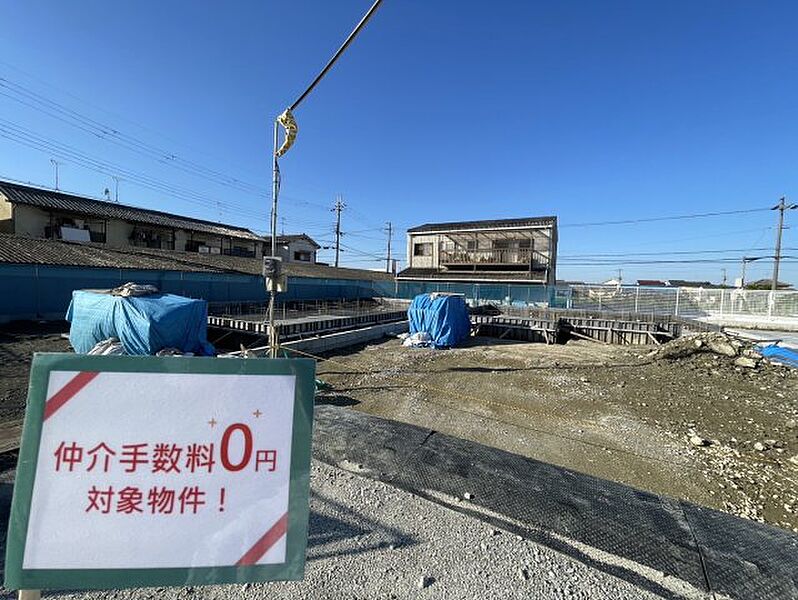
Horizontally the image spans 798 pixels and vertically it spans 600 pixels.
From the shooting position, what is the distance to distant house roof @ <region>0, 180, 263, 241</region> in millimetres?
20359

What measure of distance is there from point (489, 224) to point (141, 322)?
2950cm

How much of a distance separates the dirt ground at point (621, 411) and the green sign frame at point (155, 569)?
17.7ft

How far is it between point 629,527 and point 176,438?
123 inches

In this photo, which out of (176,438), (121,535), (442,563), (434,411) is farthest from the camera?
Answer: (434,411)

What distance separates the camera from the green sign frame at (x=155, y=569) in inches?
52.4

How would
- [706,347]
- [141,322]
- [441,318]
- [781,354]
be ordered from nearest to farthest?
[141,322], [781,354], [706,347], [441,318]

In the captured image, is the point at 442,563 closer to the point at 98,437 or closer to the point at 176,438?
the point at 176,438

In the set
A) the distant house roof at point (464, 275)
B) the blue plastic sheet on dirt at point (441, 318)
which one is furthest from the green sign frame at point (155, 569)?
the distant house roof at point (464, 275)

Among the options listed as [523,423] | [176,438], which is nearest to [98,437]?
[176,438]

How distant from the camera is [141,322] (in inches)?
→ 356

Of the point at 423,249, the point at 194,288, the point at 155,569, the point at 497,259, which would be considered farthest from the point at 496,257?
the point at 155,569

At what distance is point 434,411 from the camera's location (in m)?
8.05

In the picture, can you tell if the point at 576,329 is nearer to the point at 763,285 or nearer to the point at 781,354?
the point at 781,354

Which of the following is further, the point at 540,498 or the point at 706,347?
the point at 706,347
